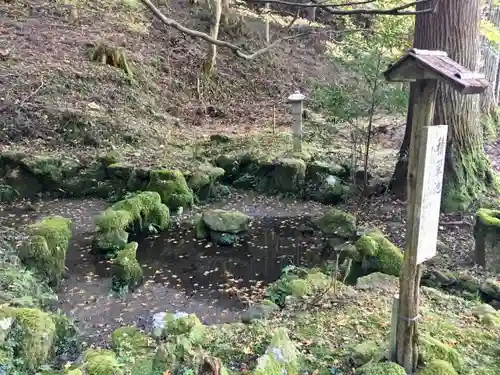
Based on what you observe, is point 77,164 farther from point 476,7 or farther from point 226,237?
point 476,7

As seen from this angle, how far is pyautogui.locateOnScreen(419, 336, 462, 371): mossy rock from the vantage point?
317 cm

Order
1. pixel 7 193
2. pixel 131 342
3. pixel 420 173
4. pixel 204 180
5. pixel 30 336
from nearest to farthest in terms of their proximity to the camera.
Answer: pixel 420 173
pixel 30 336
pixel 131 342
pixel 7 193
pixel 204 180

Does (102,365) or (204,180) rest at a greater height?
(204,180)

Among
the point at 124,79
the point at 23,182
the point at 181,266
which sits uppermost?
the point at 124,79

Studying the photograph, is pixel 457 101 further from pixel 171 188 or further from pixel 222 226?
pixel 171 188

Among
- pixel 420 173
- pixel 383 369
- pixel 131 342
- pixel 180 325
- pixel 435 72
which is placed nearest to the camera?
pixel 435 72

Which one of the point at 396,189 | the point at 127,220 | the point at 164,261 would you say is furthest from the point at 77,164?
the point at 396,189

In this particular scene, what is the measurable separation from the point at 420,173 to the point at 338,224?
374 cm

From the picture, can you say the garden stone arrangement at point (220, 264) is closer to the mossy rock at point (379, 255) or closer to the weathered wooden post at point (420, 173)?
the mossy rock at point (379, 255)

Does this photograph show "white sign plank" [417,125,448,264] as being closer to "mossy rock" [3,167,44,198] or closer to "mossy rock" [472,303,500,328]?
"mossy rock" [472,303,500,328]

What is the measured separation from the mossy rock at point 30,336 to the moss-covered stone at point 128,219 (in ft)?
8.44

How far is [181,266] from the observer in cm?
596

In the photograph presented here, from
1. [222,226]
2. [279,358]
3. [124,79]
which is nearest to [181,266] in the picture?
[222,226]

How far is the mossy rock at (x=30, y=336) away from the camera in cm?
327
